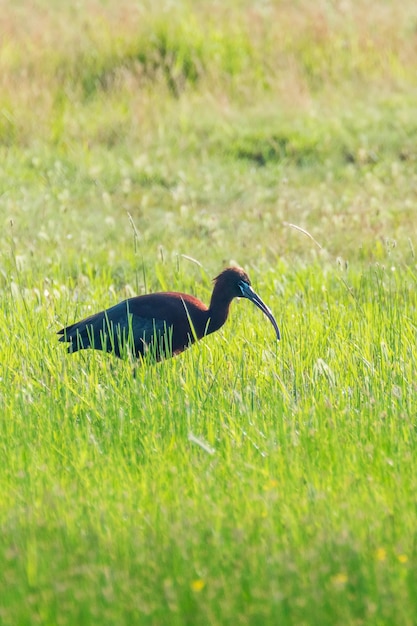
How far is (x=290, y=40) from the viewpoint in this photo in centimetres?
1316

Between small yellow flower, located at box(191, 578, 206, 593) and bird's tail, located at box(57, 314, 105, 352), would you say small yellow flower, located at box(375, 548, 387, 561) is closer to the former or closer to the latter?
small yellow flower, located at box(191, 578, 206, 593)

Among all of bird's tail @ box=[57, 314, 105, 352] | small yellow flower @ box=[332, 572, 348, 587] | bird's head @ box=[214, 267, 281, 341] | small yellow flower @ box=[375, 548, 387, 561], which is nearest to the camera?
small yellow flower @ box=[332, 572, 348, 587]

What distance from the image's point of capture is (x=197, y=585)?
3.32m

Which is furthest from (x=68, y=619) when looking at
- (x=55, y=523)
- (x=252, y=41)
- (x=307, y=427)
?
(x=252, y=41)

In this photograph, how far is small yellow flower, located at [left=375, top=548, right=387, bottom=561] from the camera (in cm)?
341

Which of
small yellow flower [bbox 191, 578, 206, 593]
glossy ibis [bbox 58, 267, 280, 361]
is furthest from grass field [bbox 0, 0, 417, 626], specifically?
glossy ibis [bbox 58, 267, 280, 361]

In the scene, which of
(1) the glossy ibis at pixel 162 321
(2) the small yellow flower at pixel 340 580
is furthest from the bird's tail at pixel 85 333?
(2) the small yellow flower at pixel 340 580

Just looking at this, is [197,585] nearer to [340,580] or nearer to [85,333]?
[340,580]

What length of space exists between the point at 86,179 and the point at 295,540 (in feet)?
23.8

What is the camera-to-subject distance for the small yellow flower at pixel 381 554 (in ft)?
11.2

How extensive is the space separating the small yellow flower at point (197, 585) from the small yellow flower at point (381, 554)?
0.52m

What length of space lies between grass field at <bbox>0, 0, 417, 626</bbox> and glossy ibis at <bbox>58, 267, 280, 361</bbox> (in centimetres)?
13

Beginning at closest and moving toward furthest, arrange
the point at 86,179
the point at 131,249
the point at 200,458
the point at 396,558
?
1. the point at 396,558
2. the point at 200,458
3. the point at 131,249
4. the point at 86,179

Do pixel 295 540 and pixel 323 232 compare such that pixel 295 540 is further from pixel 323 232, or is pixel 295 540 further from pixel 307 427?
pixel 323 232
